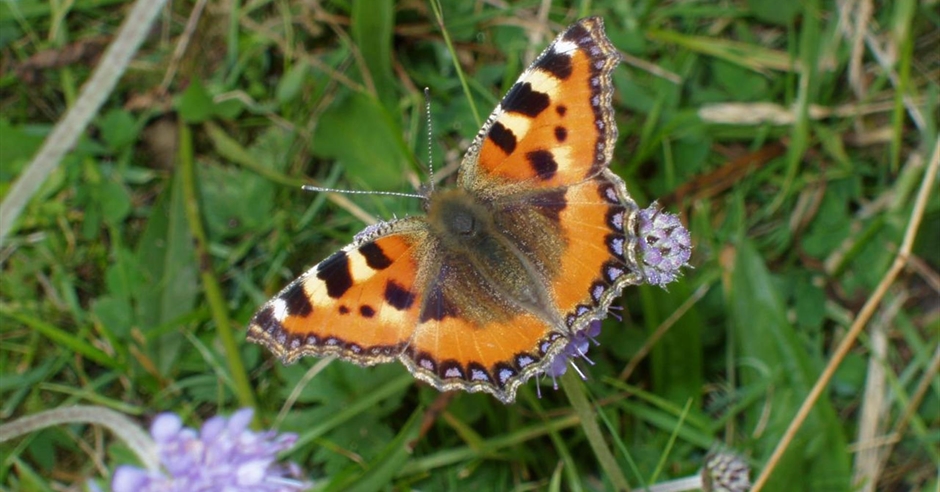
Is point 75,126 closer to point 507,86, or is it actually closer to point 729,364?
point 507,86

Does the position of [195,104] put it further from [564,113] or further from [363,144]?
[564,113]

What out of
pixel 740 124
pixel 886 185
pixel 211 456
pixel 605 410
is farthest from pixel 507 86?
pixel 211 456

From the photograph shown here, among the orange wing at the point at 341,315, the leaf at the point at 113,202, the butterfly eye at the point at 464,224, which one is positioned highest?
the leaf at the point at 113,202

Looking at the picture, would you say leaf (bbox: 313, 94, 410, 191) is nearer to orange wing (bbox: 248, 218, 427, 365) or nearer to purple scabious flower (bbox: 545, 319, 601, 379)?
orange wing (bbox: 248, 218, 427, 365)

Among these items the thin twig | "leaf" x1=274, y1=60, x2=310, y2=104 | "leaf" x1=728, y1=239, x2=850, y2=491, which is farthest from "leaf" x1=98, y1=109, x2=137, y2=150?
"leaf" x1=728, y1=239, x2=850, y2=491

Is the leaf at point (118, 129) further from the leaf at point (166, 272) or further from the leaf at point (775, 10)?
the leaf at point (775, 10)

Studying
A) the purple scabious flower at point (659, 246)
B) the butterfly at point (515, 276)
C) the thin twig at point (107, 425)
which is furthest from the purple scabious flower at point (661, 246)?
the thin twig at point (107, 425)
